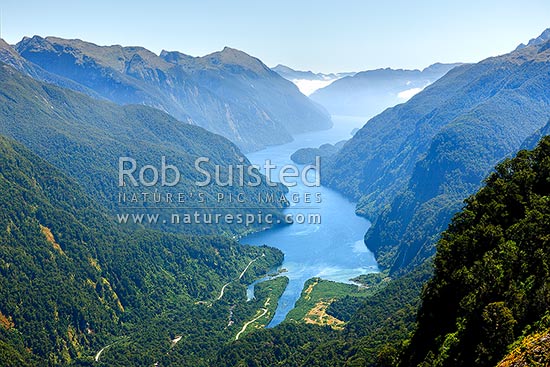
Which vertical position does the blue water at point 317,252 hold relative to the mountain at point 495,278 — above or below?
below

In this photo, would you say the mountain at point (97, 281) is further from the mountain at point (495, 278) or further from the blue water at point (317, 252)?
the mountain at point (495, 278)

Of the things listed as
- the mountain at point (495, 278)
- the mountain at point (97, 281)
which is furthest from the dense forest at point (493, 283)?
the mountain at point (97, 281)

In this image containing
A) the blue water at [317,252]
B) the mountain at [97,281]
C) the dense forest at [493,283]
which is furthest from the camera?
the blue water at [317,252]

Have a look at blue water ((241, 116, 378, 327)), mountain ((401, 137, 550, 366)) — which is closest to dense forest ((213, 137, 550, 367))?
mountain ((401, 137, 550, 366))

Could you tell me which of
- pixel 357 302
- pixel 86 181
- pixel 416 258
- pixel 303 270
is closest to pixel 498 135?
pixel 416 258

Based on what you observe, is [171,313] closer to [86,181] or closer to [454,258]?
[86,181]

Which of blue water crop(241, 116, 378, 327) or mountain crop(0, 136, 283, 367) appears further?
blue water crop(241, 116, 378, 327)

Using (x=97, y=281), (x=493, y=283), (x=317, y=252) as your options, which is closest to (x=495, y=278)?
(x=493, y=283)

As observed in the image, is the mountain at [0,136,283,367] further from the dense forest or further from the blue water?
the dense forest
